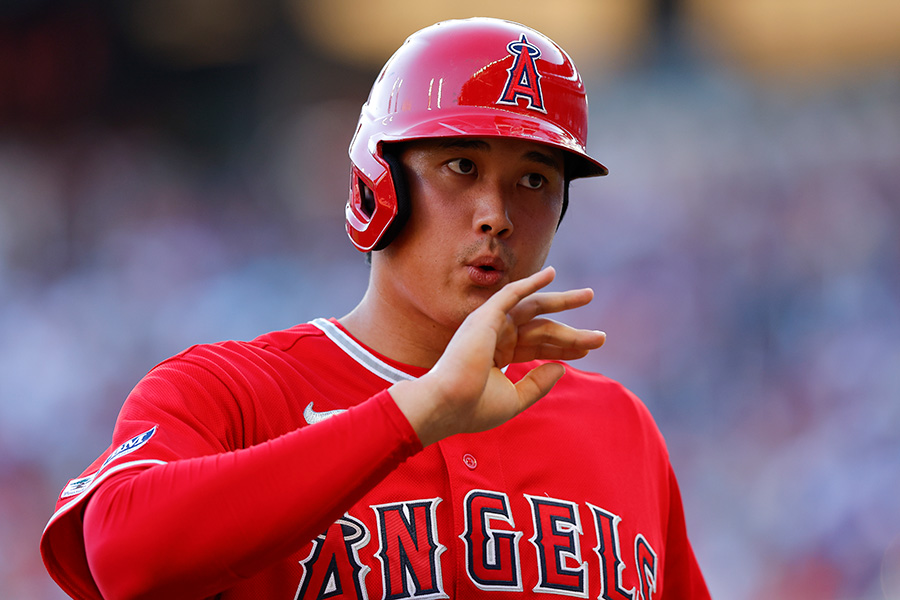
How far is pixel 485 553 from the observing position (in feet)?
5.57

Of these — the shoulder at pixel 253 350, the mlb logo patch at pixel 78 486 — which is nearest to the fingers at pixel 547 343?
the shoulder at pixel 253 350

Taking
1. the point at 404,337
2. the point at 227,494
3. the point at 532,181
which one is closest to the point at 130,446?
the point at 227,494

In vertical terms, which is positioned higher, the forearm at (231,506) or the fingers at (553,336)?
the fingers at (553,336)

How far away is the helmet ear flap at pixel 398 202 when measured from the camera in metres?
1.84

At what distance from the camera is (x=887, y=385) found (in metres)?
5.75

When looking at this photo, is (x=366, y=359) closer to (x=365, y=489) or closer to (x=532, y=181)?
(x=532, y=181)

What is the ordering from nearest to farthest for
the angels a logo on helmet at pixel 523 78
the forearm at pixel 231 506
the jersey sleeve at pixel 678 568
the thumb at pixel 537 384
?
the forearm at pixel 231 506 → the thumb at pixel 537 384 → the angels a logo on helmet at pixel 523 78 → the jersey sleeve at pixel 678 568

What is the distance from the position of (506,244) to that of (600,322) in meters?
4.53

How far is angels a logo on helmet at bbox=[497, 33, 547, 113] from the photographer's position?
1890 mm

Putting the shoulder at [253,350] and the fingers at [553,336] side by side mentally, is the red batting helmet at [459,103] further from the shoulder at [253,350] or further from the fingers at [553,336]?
the fingers at [553,336]

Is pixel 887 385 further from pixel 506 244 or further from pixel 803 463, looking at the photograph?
pixel 506 244

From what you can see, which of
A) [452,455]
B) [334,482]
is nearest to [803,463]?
[452,455]

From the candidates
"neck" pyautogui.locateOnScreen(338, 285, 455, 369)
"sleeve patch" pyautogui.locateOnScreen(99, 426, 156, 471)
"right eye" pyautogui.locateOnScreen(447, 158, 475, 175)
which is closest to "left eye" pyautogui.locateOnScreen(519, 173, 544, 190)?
"right eye" pyautogui.locateOnScreen(447, 158, 475, 175)

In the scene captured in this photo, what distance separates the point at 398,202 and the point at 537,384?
1.72 ft
